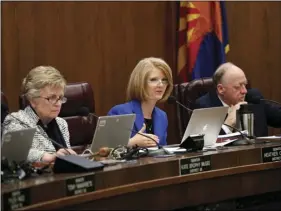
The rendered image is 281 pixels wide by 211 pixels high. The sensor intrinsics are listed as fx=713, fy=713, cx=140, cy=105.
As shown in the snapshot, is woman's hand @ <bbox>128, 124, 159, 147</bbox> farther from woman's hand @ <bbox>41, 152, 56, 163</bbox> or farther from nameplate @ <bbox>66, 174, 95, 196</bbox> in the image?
nameplate @ <bbox>66, 174, 95, 196</bbox>

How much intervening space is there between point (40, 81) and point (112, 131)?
475 millimetres

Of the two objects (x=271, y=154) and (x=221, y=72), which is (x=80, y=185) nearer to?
(x=271, y=154)

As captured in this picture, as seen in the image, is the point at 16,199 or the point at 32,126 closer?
the point at 16,199

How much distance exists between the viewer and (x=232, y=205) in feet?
11.9

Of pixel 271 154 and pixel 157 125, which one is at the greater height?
pixel 157 125

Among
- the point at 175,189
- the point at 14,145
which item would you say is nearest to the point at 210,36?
the point at 175,189

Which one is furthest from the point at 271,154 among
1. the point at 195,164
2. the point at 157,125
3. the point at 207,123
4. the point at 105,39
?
the point at 105,39

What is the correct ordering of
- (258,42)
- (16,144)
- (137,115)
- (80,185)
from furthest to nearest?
(258,42)
(137,115)
(16,144)
(80,185)

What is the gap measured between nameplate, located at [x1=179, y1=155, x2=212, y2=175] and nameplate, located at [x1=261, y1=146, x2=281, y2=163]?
0.40 m

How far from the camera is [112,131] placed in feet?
11.5

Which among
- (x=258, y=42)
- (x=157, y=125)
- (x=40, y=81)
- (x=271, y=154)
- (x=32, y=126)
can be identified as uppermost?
(x=258, y=42)

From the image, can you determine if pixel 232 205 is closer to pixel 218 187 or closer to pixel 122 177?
pixel 218 187

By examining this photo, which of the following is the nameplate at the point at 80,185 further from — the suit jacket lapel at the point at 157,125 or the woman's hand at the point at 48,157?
the suit jacket lapel at the point at 157,125

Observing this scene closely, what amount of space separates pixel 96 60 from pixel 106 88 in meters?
Result: 0.26
